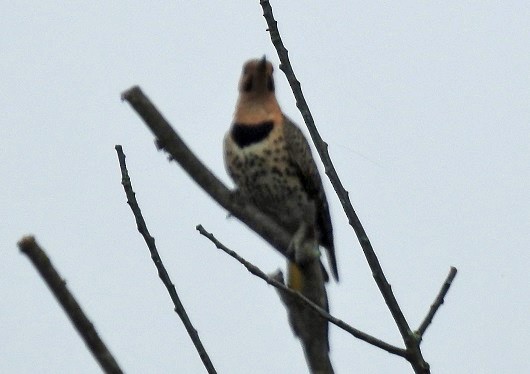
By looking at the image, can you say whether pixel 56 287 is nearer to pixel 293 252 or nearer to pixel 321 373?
pixel 321 373

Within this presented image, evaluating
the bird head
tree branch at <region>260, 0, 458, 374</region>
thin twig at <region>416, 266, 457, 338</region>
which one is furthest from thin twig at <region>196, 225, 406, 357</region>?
the bird head

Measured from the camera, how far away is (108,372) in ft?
7.09

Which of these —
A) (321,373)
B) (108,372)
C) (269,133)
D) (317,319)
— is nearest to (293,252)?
(317,319)

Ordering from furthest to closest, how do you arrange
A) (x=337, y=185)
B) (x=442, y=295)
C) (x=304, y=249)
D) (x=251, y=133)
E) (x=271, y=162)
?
(x=251, y=133)
(x=271, y=162)
(x=304, y=249)
(x=442, y=295)
(x=337, y=185)

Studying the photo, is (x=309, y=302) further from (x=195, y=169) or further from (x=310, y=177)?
(x=310, y=177)

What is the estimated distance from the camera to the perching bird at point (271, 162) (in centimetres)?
564

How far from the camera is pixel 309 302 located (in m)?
2.97

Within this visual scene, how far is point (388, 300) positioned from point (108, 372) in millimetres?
972

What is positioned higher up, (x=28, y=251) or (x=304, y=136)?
(x=304, y=136)

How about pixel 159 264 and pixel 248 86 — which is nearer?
pixel 159 264

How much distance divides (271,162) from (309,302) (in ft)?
9.03

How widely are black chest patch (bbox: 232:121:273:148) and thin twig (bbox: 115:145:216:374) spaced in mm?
2764

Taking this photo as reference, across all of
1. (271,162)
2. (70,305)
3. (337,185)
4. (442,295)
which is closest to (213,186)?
(337,185)

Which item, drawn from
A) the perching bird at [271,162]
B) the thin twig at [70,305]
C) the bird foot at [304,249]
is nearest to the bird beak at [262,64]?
the perching bird at [271,162]
